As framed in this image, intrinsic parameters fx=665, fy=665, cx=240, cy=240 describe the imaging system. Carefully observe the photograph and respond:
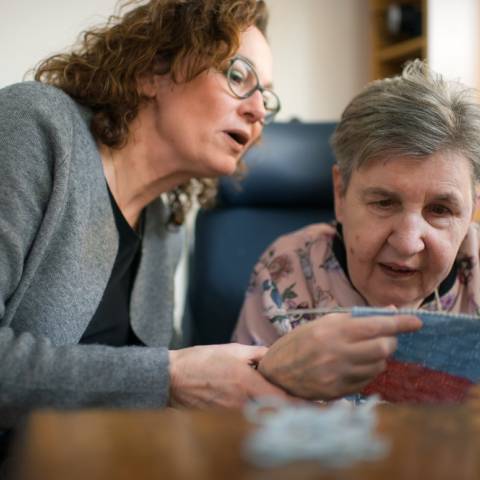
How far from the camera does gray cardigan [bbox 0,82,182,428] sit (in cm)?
89

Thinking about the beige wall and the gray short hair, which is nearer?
the gray short hair

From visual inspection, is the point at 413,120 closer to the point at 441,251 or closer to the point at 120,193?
the point at 441,251

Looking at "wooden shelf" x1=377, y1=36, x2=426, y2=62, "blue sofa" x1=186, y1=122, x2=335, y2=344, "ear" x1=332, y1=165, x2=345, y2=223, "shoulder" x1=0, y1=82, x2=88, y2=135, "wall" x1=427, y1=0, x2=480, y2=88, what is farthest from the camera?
"wooden shelf" x1=377, y1=36, x2=426, y2=62

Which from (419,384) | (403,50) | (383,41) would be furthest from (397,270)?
(383,41)

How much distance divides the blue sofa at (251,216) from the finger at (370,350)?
3.11ft

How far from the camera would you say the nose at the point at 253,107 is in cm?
133

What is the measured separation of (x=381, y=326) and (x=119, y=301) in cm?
73

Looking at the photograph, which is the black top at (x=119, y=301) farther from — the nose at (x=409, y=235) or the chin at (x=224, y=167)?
the nose at (x=409, y=235)

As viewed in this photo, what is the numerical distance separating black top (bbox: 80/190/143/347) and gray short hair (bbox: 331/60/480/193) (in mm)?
473

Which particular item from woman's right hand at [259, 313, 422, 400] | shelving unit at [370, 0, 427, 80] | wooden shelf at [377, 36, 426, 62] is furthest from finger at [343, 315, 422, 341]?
shelving unit at [370, 0, 427, 80]

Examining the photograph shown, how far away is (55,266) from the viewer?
1105mm

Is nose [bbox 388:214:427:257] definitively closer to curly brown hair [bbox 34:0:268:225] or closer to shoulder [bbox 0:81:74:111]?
curly brown hair [bbox 34:0:268:225]

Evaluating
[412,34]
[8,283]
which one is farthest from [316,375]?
[412,34]

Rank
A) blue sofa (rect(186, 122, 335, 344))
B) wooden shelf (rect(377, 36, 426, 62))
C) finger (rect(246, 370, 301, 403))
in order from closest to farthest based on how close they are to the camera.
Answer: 1. finger (rect(246, 370, 301, 403))
2. blue sofa (rect(186, 122, 335, 344))
3. wooden shelf (rect(377, 36, 426, 62))
